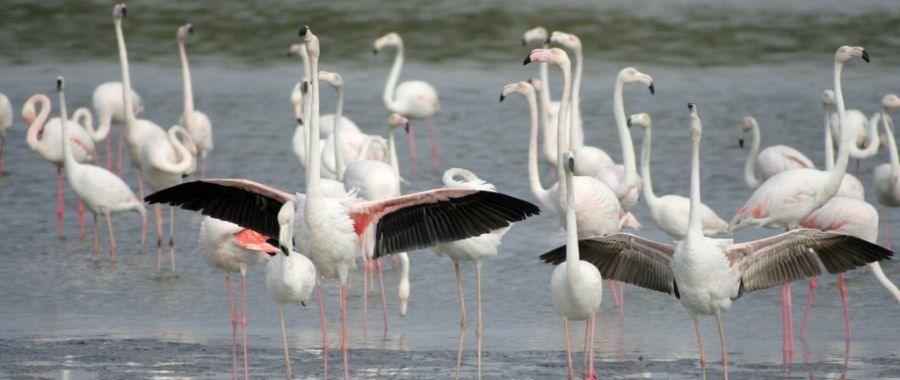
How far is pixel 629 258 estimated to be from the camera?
25.6 ft

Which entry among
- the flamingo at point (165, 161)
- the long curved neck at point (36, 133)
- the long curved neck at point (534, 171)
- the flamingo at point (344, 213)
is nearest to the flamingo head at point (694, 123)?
the flamingo at point (344, 213)

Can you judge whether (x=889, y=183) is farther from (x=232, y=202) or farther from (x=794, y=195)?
(x=232, y=202)

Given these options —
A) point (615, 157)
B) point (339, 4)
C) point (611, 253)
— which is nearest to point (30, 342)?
point (611, 253)

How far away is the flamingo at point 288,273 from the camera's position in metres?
7.09

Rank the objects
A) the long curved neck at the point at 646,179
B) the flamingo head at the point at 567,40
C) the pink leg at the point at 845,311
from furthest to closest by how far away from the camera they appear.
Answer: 1. the flamingo head at the point at 567,40
2. the long curved neck at the point at 646,179
3. the pink leg at the point at 845,311

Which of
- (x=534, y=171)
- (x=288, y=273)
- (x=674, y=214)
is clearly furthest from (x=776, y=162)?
(x=288, y=273)

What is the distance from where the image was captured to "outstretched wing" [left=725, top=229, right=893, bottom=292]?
724 centimetres

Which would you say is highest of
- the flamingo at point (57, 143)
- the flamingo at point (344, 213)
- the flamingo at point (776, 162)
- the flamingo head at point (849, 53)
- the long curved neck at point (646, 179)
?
the flamingo at point (57, 143)

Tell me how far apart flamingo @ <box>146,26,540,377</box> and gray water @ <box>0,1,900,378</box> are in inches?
25.2

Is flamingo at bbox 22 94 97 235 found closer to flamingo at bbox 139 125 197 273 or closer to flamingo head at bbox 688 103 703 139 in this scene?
flamingo at bbox 139 125 197 273

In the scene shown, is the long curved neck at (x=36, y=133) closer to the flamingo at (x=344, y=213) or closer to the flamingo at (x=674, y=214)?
the flamingo at (x=344, y=213)

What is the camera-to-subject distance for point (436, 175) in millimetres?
13852

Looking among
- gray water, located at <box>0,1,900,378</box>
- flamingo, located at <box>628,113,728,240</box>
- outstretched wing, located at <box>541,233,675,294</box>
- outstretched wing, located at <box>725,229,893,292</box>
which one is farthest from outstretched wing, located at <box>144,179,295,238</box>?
flamingo, located at <box>628,113,728,240</box>

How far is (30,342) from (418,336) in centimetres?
226
